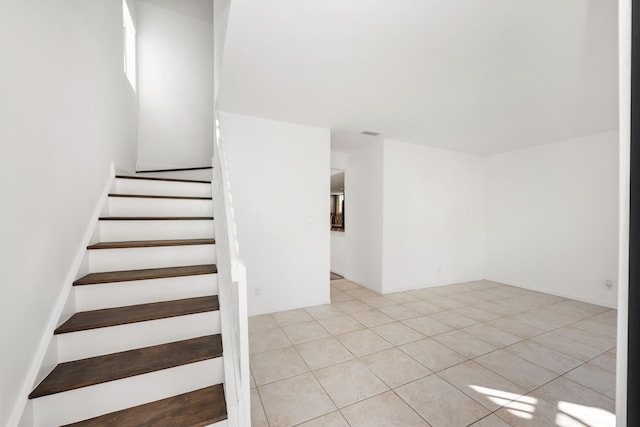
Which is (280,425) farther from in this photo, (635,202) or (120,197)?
(120,197)

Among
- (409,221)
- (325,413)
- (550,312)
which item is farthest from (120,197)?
(550,312)

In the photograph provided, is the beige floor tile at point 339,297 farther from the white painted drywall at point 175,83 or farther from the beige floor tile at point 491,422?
the white painted drywall at point 175,83

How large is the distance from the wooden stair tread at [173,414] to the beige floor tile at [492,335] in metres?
2.70

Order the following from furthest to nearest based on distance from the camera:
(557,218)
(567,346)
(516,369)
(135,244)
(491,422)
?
(557,218) → (567,346) → (516,369) → (135,244) → (491,422)

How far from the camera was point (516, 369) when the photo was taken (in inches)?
86.4

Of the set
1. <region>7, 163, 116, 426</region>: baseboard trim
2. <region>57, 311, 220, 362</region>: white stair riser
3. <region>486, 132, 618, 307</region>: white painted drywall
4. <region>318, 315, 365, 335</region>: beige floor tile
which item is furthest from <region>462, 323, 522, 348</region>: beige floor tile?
<region>7, 163, 116, 426</region>: baseboard trim

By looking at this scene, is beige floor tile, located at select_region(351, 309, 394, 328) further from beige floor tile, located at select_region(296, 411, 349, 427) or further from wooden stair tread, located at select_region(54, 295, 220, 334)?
wooden stair tread, located at select_region(54, 295, 220, 334)

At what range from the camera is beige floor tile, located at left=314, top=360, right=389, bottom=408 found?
185 centimetres

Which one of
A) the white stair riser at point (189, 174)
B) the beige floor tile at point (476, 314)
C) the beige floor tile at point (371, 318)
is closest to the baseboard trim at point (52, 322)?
the white stair riser at point (189, 174)

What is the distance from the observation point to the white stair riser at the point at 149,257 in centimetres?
188

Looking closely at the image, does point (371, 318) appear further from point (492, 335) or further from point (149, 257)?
point (149, 257)

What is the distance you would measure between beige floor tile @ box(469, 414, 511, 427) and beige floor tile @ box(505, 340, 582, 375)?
98 centimetres

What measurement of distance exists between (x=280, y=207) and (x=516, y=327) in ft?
10.8

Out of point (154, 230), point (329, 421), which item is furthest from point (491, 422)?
point (154, 230)
